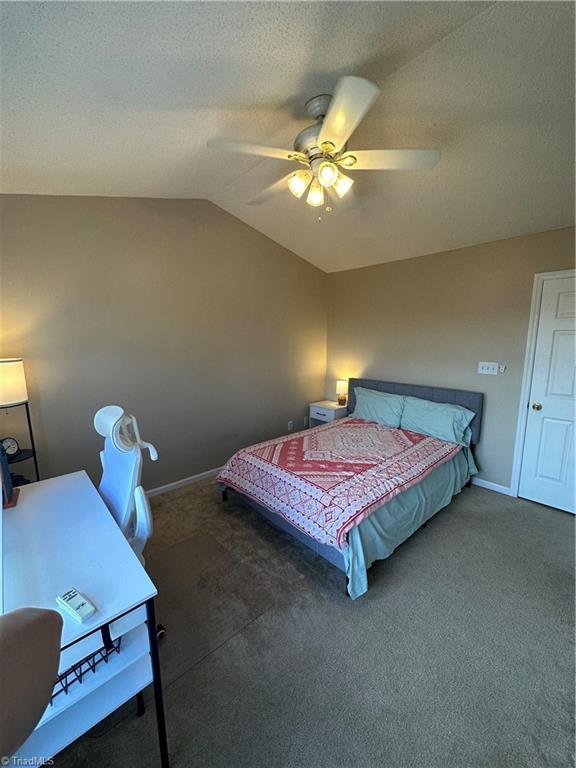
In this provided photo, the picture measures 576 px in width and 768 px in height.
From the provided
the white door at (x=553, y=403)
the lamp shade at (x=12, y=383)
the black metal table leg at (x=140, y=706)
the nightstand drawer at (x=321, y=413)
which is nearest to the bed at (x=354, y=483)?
the white door at (x=553, y=403)

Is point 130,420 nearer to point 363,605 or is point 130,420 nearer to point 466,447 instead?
point 363,605

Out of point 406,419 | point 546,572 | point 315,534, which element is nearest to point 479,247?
point 406,419

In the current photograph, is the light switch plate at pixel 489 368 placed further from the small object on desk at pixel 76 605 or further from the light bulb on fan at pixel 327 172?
the small object on desk at pixel 76 605

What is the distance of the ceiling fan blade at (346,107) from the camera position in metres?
1.14

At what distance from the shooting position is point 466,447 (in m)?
3.06

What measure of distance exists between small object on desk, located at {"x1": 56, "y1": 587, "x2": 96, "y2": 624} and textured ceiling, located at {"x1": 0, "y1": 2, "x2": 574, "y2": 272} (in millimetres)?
1863

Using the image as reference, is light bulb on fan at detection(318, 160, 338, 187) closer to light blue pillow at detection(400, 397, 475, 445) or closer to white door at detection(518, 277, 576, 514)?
white door at detection(518, 277, 576, 514)

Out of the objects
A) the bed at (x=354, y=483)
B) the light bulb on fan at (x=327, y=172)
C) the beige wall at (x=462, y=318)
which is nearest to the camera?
the light bulb on fan at (x=327, y=172)

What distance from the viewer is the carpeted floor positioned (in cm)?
121

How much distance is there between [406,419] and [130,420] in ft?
9.12

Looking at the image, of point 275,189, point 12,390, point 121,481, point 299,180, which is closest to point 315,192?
point 299,180

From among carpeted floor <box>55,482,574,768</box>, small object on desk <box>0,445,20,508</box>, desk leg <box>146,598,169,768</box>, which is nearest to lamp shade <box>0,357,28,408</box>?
small object on desk <box>0,445,20,508</box>

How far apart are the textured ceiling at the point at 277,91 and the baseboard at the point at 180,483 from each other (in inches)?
101

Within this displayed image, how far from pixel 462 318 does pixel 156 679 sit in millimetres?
3523
